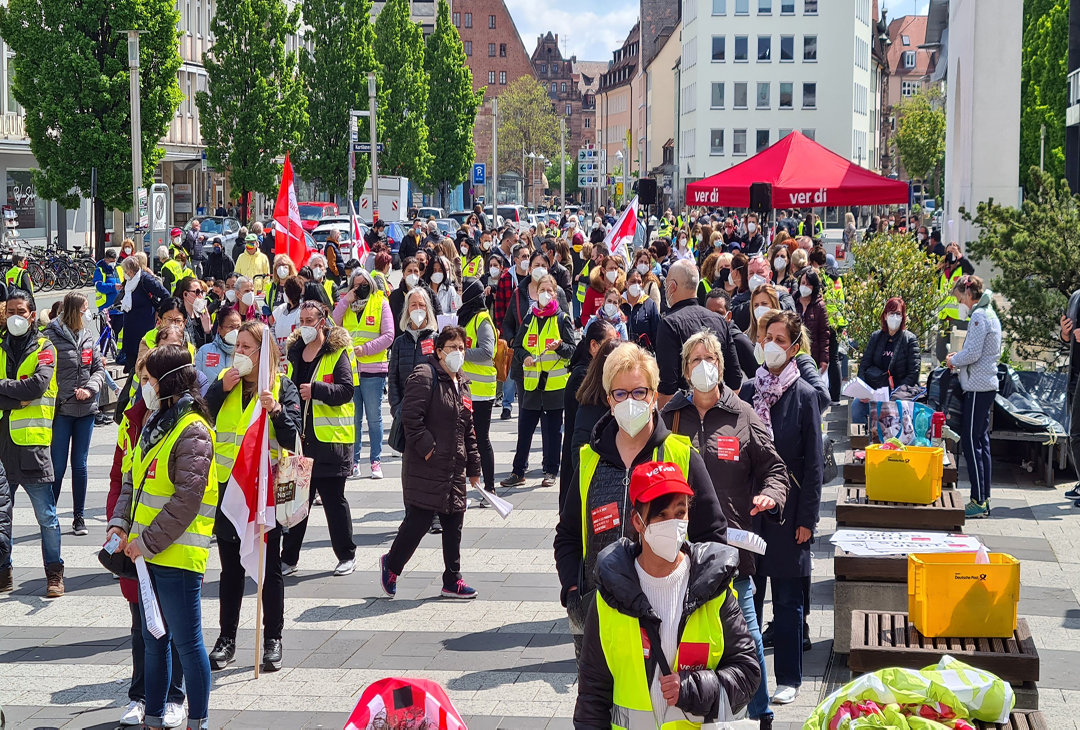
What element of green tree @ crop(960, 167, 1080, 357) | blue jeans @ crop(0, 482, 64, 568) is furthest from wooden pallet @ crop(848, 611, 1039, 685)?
green tree @ crop(960, 167, 1080, 357)

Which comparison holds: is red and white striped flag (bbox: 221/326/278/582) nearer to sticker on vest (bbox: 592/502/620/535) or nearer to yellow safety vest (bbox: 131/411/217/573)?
yellow safety vest (bbox: 131/411/217/573)

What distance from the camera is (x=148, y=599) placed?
6309mm

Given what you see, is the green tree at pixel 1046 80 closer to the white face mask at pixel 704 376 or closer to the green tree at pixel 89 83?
the green tree at pixel 89 83

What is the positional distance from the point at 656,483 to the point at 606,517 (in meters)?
1.14

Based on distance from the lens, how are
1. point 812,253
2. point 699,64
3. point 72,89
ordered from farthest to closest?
point 699,64
point 72,89
point 812,253

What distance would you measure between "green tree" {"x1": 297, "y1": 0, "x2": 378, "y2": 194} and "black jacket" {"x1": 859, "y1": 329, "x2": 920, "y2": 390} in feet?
154

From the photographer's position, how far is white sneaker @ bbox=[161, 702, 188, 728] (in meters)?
6.63

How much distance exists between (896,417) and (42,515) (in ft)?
20.8

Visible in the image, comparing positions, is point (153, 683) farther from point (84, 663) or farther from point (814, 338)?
point (814, 338)

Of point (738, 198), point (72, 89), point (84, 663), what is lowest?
point (84, 663)

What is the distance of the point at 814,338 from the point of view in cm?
Answer: 1420

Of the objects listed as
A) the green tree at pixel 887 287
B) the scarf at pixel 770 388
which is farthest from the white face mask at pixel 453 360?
the green tree at pixel 887 287

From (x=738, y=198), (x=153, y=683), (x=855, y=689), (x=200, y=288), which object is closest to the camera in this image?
(x=855, y=689)

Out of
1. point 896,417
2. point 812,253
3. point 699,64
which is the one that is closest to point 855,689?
point 896,417
